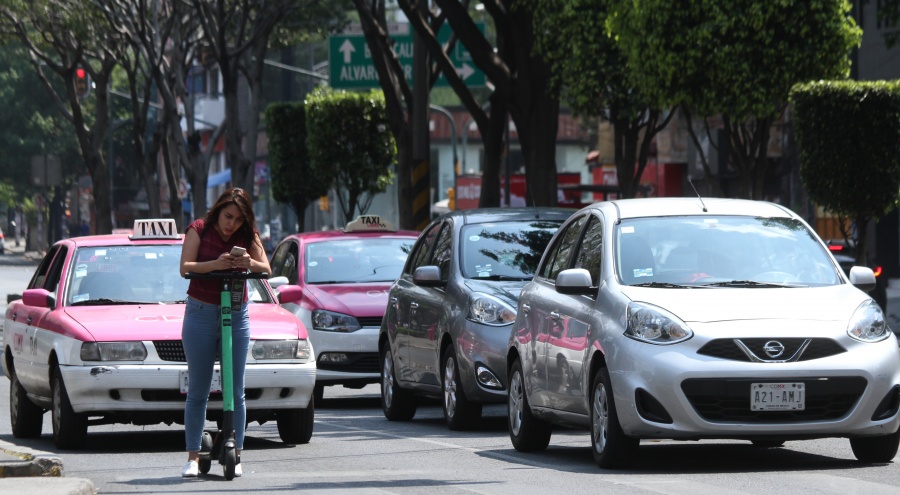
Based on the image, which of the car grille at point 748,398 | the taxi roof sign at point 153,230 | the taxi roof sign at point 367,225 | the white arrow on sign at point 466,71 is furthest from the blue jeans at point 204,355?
the white arrow on sign at point 466,71

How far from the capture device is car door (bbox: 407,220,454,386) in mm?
14102

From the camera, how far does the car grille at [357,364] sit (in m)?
16.3

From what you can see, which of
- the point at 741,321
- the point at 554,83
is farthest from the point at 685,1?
the point at 741,321

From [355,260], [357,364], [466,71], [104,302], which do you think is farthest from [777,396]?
[466,71]

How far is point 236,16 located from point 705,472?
1218 inches

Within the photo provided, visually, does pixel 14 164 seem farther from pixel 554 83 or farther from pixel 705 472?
pixel 705 472

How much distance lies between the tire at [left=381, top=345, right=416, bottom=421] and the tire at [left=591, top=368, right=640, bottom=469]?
4.77m

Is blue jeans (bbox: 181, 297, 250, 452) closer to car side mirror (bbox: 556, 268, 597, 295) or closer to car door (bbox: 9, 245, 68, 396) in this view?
car side mirror (bbox: 556, 268, 597, 295)

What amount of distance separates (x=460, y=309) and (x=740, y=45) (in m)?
8.45

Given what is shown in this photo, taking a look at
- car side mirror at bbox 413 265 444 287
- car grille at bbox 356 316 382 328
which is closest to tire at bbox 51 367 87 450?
car side mirror at bbox 413 265 444 287

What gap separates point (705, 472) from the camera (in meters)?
9.78

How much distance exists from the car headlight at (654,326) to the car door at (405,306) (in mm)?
5098

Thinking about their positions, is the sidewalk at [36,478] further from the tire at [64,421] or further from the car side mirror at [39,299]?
the car side mirror at [39,299]

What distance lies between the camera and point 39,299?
12.3m
